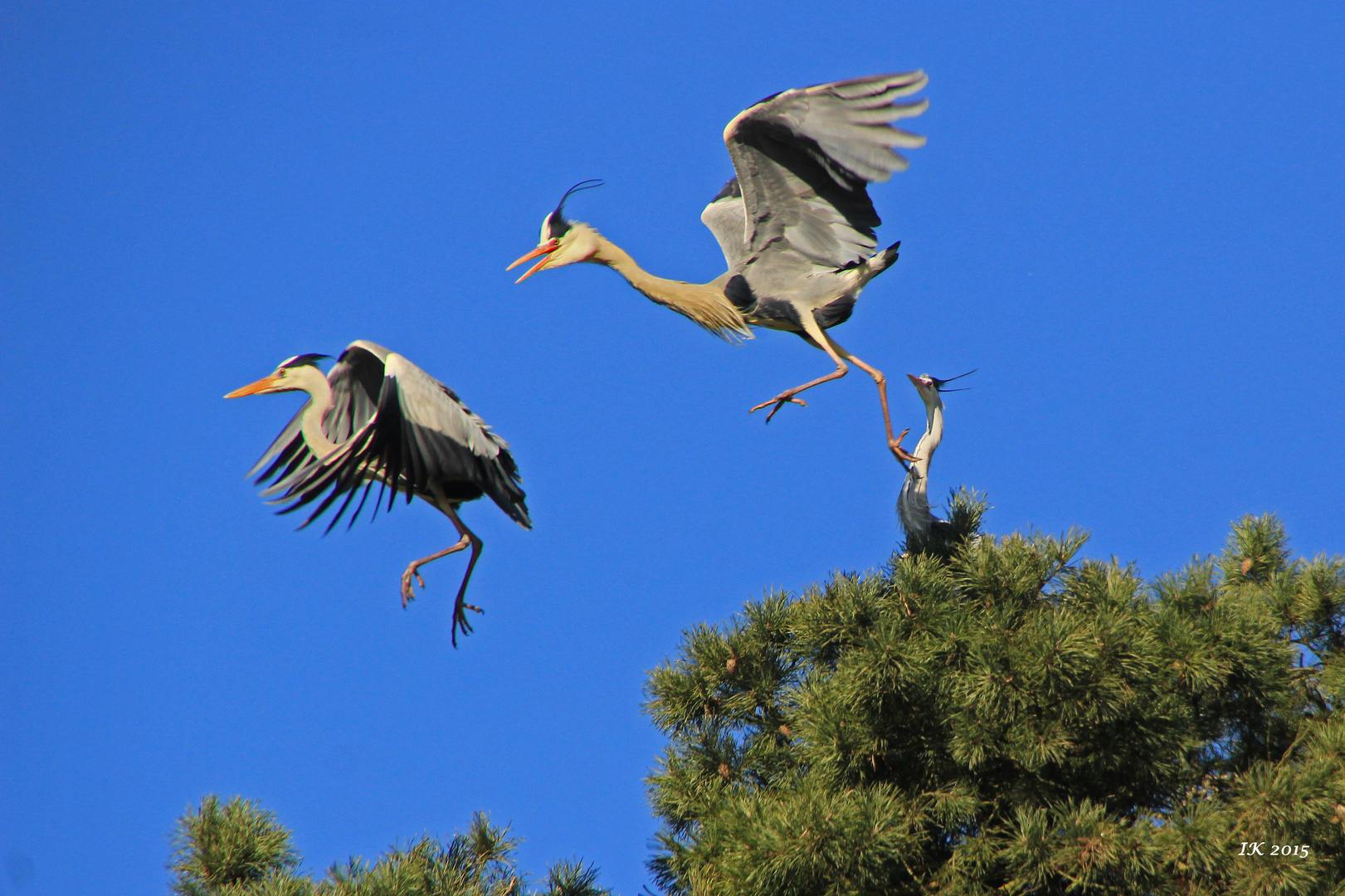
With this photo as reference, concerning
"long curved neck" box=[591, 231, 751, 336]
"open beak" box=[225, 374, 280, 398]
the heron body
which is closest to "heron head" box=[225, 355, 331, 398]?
"open beak" box=[225, 374, 280, 398]

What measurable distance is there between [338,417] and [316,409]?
0.18m

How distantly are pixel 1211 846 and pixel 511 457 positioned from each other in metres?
3.96

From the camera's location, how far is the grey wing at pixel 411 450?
231 inches

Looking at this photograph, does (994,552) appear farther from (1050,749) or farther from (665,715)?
(665,715)

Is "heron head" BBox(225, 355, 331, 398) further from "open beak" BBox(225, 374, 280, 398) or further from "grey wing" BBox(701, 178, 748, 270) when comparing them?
"grey wing" BBox(701, 178, 748, 270)

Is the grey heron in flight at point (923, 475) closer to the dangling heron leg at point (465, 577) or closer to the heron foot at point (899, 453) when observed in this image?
the heron foot at point (899, 453)

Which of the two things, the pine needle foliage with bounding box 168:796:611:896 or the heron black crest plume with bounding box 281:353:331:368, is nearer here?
the pine needle foliage with bounding box 168:796:611:896

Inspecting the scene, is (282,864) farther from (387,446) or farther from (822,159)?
(822,159)

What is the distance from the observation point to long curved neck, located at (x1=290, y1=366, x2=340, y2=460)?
22.9ft

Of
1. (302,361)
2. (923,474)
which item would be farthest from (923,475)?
(302,361)

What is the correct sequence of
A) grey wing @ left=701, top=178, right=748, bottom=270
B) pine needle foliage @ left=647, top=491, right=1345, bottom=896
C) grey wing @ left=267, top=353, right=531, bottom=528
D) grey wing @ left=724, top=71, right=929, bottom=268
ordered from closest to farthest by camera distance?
1. pine needle foliage @ left=647, top=491, right=1345, bottom=896
2. grey wing @ left=267, top=353, right=531, bottom=528
3. grey wing @ left=724, top=71, right=929, bottom=268
4. grey wing @ left=701, top=178, right=748, bottom=270

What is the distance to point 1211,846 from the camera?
4.34 metres

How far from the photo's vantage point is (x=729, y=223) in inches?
316

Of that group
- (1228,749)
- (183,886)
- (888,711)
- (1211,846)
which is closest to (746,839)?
(888,711)
